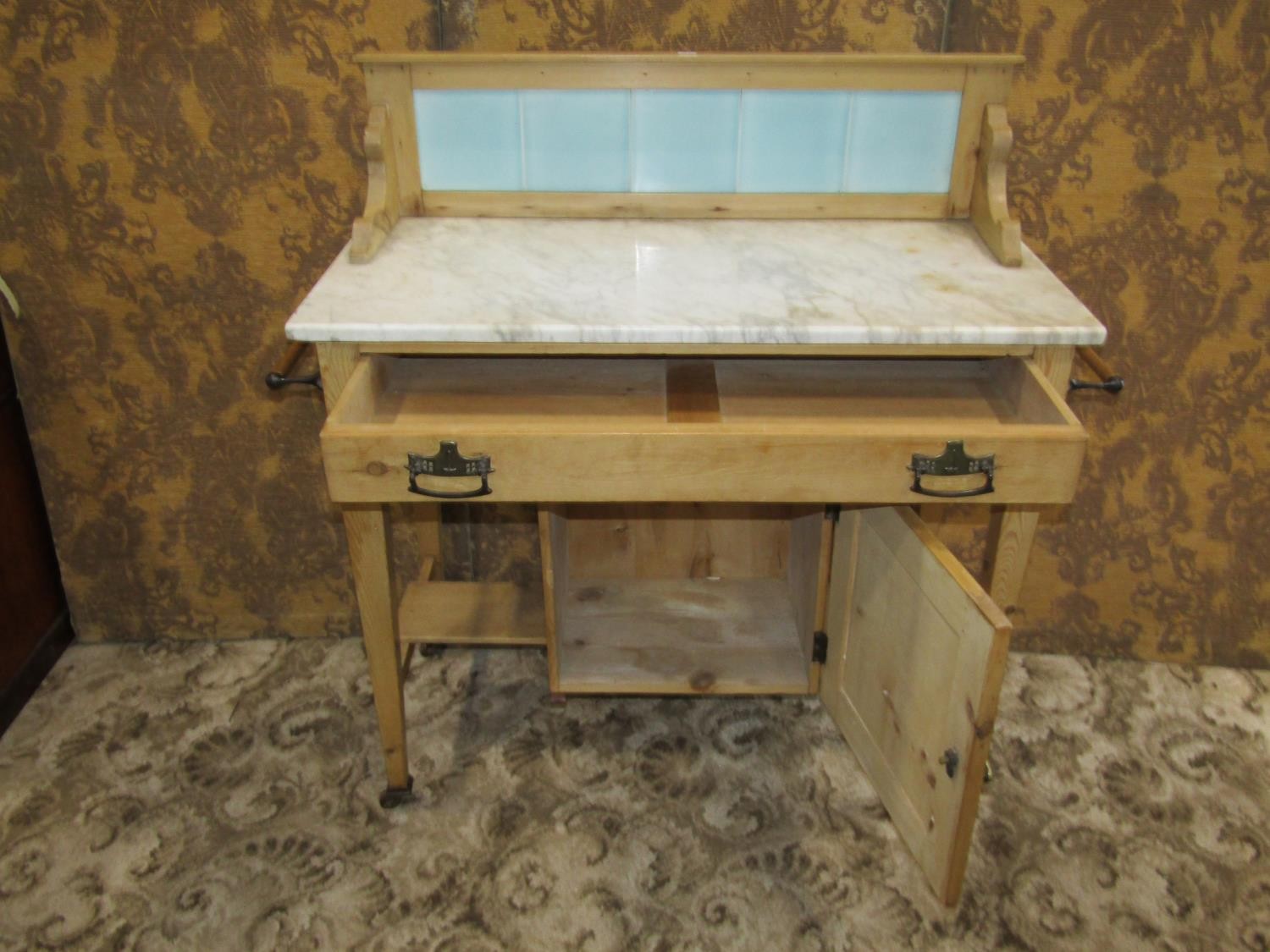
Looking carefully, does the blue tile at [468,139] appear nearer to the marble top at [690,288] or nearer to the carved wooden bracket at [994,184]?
the marble top at [690,288]

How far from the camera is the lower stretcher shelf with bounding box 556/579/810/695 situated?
1.91 metres

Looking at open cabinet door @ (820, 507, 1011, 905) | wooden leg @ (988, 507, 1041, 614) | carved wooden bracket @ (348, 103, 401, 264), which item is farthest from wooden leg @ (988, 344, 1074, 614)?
carved wooden bracket @ (348, 103, 401, 264)

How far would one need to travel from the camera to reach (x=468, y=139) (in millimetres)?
1681

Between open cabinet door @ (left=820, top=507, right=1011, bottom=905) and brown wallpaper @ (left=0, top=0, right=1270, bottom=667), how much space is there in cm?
48

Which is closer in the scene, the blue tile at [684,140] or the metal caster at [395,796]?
the blue tile at [684,140]

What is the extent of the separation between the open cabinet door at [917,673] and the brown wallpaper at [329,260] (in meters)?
0.48

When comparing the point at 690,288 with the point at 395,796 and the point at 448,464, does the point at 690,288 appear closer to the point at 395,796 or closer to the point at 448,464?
the point at 448,464

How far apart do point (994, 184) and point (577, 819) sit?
121 centimetres

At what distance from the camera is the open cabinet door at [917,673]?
1.34 m

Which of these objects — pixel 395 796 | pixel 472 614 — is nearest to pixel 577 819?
pixel 395 796

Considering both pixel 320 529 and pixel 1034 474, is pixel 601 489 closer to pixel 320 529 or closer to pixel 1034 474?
pixel 1034 474

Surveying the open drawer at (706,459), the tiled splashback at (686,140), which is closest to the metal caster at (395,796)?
the open drawer at (706,459)

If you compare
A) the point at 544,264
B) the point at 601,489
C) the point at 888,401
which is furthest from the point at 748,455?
the point at 544,264

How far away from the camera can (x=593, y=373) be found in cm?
162
